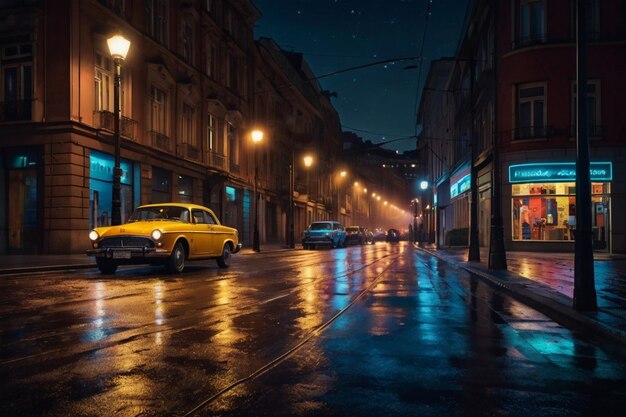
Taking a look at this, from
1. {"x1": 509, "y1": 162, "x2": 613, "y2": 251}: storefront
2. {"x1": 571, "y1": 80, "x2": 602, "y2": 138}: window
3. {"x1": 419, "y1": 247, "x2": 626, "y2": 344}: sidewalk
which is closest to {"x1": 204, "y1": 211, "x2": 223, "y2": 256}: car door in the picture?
{"x1": 419, "y1": 247, "x2": 626, "y2": 344}: sidewalk

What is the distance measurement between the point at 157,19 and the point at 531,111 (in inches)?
725

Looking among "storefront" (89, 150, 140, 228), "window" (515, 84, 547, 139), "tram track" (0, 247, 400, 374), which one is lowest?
"tram track" (0, 247, 400, 374)

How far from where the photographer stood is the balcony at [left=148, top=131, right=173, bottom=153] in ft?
86.4

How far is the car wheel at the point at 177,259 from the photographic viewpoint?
1381 centimetres

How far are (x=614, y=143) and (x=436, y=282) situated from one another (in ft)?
55.7

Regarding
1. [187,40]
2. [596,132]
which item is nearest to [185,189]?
[187,40]

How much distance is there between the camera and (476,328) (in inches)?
275

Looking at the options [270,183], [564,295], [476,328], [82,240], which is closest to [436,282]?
[564,295]

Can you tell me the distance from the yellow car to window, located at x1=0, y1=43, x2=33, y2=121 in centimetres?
956

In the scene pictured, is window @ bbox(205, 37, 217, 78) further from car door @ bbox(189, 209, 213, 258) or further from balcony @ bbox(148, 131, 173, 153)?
car door @ bbox(189, 209, 213, 258)

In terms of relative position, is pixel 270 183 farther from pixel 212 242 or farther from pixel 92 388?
pixel 92 388

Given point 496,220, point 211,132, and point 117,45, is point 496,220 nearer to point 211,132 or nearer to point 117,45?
point 117,45

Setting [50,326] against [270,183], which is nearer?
[50,326]

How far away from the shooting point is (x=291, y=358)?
17.1 feet
